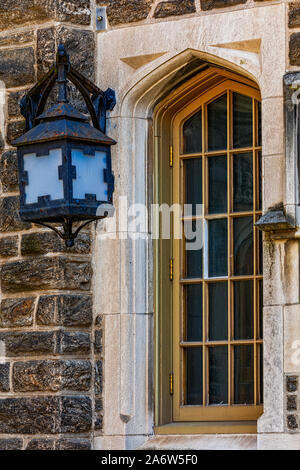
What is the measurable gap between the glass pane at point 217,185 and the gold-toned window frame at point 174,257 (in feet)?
0.22

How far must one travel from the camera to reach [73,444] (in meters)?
7.46

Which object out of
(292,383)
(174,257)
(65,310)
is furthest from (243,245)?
(65,310)

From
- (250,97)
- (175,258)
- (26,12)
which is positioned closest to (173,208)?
(175,258)

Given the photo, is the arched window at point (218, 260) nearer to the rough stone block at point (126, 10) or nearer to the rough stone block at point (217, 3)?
the rough stone block at point (217, 3)

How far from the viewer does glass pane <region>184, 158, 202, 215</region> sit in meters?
7.84

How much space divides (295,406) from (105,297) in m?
1.28

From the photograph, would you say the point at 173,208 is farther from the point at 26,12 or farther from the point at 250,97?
the point at 26,12

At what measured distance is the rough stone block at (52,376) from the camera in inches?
294

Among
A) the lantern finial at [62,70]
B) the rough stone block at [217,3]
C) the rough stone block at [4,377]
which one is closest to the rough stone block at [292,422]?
the rough stone block at [4,377]

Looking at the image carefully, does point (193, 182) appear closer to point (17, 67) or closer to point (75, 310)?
point (75, 310)

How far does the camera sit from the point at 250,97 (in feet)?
25.4

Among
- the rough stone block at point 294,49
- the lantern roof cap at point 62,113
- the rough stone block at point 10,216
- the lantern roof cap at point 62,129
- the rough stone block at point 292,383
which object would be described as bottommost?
the rough stone block at point 292,383

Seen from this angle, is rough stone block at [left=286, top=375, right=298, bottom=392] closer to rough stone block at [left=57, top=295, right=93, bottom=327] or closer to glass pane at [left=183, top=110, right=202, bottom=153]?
rough stone block at [left=57, top=295, right=93, bottom=327]

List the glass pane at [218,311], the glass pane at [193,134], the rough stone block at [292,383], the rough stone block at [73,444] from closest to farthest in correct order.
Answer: the rough stone block at [292,383], the rough stone block at [73,444], the glass pane at [218,311], the glass pane at [193,134]
